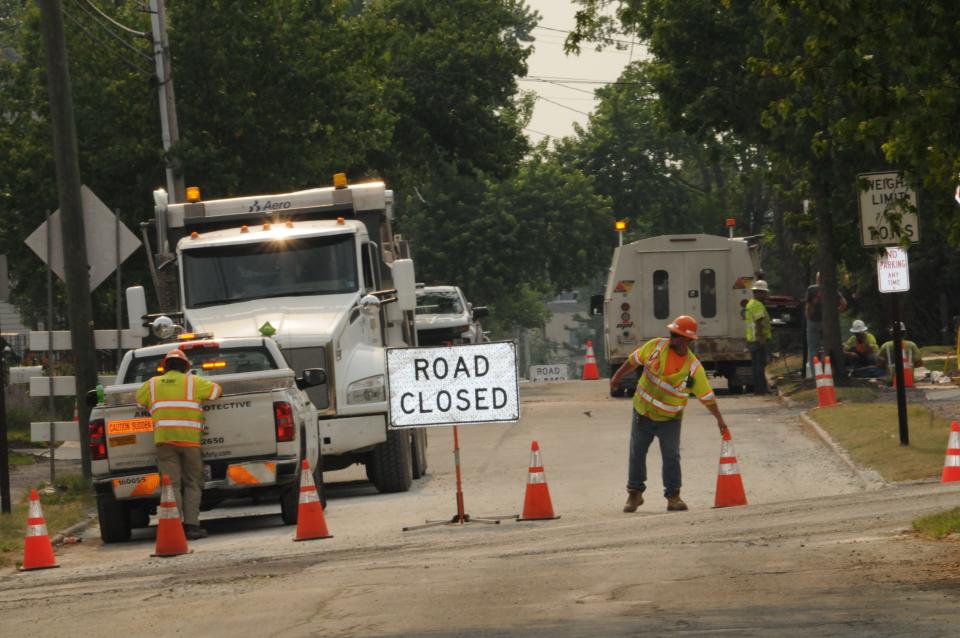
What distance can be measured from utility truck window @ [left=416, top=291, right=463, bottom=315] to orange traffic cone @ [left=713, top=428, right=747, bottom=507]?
2004 centimetres

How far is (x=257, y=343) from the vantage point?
58.6 feet

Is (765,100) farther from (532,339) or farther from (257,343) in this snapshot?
(532,339)

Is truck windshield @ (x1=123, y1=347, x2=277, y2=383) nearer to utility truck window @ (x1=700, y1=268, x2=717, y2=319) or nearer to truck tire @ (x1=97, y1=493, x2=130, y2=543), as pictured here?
truck tire @ (x1=97, y1=493, x2=130, y2=543)

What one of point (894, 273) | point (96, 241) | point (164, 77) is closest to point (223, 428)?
point (96, 241)

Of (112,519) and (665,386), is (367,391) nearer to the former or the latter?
(112,519)

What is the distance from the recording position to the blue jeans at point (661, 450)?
1638 centimetres

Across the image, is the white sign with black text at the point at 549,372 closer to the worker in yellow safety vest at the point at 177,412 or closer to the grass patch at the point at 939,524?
the worker in yellow safety vest at the point at 177,412

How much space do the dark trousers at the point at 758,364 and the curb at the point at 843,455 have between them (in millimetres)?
5411

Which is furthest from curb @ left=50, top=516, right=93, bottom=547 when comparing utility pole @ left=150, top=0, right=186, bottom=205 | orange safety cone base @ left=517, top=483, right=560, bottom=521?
utility pole @ left=150, top=0, right=186, bottom=205

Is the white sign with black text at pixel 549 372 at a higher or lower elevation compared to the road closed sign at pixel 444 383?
lower

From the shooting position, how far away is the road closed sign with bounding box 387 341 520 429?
1614 centimetres

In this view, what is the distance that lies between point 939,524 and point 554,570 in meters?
2.89

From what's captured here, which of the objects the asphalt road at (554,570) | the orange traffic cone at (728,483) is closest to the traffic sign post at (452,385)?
the asphalt road at (554,570)

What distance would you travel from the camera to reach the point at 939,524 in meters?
13.2
